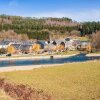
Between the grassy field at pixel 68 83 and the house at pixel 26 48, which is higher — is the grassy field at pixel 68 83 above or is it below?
below

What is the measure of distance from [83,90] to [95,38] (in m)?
137

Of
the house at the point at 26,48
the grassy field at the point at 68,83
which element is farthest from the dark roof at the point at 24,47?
the grassy field at the point at 68,83

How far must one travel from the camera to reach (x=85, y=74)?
3145 centimetres

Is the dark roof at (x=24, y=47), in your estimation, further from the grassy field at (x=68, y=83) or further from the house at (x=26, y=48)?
the grassy field at (x=68, y=83)

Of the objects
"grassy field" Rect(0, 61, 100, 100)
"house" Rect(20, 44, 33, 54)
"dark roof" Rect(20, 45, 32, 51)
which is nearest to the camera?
"grassy field" Rect(0, 61, 100, 100)

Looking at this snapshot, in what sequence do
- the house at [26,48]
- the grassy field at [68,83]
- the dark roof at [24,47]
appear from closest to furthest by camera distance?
the grassy field at [68,83]
the house at [26,48]
the dark roof at [24,47]

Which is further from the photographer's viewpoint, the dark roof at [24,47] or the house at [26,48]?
the dark roof at [24,47]

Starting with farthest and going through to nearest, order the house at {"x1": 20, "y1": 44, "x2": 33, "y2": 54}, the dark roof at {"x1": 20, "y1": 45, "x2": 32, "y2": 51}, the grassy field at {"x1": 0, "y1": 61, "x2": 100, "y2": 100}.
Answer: the dark roof at {"x1": 20, "y1": 45, "x2": 32, "y2": 51}
the house at {"x1": 20, "y1": 44, "x2": 33, "y2": 54}
the grassy field at {"x1": 0, "y1": 61, "x2": 100, "y2": 100}

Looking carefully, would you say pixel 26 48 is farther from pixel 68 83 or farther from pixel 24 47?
pixel 68 83

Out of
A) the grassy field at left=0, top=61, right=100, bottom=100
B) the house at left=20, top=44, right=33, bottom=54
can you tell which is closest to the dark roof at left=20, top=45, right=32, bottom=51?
the house at left=20, top=44, right=33, bottom=54

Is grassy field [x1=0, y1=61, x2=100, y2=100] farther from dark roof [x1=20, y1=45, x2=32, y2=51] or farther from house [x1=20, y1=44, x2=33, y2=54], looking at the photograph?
dark roof [x1=20, y1=45, x2=32, y2=51]

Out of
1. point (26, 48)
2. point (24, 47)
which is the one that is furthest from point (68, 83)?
point (24, 47)

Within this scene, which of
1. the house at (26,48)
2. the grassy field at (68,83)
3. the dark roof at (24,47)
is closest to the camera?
the grassy field at (68,83)

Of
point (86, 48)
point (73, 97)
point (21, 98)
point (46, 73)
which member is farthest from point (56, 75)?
point (86, 48)
